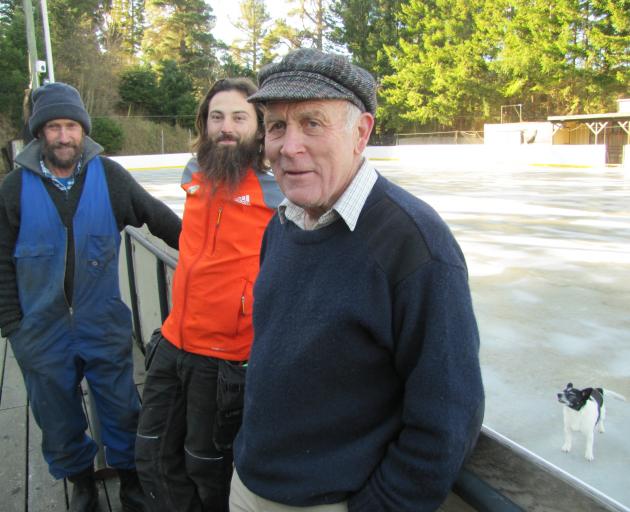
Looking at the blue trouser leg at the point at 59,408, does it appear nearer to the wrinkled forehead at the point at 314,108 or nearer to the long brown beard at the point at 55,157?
the long brown beard at the point at 55,157

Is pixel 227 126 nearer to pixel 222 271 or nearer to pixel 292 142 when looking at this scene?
pixel 222 271

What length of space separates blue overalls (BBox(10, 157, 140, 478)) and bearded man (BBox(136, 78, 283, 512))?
0.45 m

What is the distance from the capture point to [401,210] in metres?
1.22

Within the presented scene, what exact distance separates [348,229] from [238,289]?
84cm

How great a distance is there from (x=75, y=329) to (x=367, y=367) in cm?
170

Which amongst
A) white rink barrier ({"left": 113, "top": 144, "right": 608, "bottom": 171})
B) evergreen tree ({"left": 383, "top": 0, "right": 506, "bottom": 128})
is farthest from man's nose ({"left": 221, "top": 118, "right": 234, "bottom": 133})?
evergreen tree ({"left": 383, "top": 0, "right": 506, "bottom": 128})

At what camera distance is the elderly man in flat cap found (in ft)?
3.67

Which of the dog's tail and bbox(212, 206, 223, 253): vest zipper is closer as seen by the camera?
bbox(212, 206, 223, 253): vest zipper

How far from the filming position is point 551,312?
545cm

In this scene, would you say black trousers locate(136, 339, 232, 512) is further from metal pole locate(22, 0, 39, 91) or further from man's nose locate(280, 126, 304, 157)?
metal pole locate(22, 0, 39, 91)

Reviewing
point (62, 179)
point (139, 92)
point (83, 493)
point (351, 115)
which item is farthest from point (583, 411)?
point (139, 92)

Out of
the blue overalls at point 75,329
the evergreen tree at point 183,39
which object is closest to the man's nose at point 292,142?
the blue overalls at point 75,329

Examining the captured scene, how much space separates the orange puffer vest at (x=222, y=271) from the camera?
6.61ft

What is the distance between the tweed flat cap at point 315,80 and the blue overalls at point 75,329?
4.94 ft
